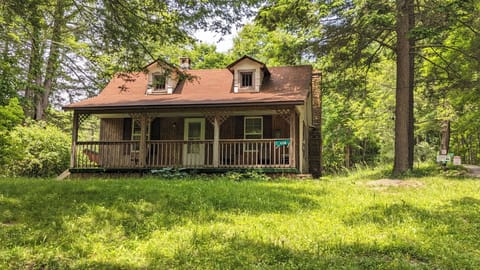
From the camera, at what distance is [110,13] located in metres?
9.66

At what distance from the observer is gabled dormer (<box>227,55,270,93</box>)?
17.2 metres

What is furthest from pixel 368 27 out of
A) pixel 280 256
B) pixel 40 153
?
pixel 40 153

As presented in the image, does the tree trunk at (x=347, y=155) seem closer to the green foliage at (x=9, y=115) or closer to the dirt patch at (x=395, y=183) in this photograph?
Result: the dirt patch at (x=395, y=183)

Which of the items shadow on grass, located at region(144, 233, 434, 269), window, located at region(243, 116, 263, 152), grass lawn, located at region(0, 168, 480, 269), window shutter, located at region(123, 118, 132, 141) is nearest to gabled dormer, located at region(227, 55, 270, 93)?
window, located at region(243, 116, 263, 152)

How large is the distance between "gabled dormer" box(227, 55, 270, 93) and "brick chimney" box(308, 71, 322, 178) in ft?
13.8

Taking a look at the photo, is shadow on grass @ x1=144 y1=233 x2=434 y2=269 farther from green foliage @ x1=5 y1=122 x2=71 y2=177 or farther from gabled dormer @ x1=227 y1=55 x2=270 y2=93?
green foliage @ x1=5 y1=122 x2=71 y2=177

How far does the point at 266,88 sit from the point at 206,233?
11.6m

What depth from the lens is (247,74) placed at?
1756cm

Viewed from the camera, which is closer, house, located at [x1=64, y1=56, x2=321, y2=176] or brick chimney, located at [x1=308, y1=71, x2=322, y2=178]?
house, located at [x1=64, y1=56, x2=321, y2=176]

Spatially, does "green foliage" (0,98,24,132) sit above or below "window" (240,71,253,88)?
below

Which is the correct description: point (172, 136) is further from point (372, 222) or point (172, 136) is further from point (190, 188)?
point (372, 222)

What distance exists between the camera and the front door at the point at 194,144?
17234 millimetres

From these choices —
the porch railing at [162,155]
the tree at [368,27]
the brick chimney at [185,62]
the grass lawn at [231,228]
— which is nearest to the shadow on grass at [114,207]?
the grass lawn at [231,228]

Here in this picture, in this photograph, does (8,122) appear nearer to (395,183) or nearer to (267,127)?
(267,127)
